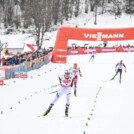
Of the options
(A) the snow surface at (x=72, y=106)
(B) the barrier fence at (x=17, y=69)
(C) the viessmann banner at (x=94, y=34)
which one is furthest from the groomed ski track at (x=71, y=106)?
(C) the viessmann banner at (x=94, y=34)

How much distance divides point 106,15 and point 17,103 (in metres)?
54.6

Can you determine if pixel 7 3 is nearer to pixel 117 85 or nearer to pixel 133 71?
pixel 133 71

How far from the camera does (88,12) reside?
7350cm

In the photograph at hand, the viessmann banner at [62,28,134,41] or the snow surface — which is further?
the viessmann banner at [62,28,134,41]

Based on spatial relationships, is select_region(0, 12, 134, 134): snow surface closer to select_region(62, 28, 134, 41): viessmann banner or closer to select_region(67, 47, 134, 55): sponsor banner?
select_region(62, 28, 134, 41): viessmann banner

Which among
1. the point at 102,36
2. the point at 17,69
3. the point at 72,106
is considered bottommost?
the point at 72,106

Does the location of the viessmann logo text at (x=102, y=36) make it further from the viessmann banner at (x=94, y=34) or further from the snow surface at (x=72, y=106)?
the snow surface at (x=72, y=106)

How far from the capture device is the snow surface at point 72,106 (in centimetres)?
1308

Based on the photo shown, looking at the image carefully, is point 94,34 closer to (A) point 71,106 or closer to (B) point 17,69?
(B) point 17,69

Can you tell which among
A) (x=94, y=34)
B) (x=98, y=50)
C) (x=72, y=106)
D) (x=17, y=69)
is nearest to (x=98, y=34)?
(x=94, y=34)

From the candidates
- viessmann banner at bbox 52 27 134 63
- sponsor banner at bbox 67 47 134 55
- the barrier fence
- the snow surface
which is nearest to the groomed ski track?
the snow surface

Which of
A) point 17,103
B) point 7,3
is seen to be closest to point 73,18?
point 7,3

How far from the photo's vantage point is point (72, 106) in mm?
→ 17188

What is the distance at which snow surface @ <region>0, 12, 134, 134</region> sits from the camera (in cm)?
1308
